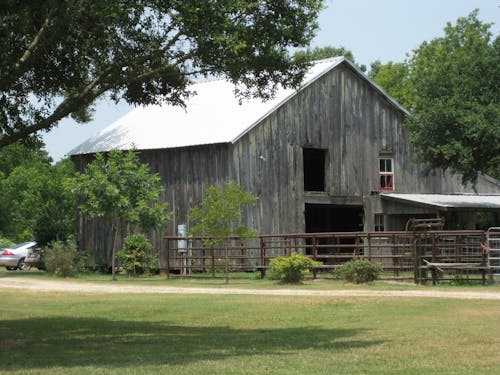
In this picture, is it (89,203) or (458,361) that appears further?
(89,203)

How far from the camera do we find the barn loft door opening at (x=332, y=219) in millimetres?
47562

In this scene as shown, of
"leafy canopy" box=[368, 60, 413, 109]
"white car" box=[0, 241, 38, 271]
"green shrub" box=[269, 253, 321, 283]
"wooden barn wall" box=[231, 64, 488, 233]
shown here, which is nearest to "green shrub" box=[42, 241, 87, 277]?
"white car" box=[0, 241, 38, 271]

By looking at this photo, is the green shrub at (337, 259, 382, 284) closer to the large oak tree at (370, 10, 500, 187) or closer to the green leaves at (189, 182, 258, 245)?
the green leaves at (189, 182, 258, 245)

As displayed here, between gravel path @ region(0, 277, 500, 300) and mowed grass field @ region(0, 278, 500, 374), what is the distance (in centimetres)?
136

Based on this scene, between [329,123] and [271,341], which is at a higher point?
[329,123]

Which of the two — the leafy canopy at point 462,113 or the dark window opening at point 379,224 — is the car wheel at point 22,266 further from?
the leafy canopy at point 462,113

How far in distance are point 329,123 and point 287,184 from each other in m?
3.67

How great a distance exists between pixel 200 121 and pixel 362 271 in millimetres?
14579

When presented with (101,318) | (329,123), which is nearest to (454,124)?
(329,123)

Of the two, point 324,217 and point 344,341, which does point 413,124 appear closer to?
point 324,217

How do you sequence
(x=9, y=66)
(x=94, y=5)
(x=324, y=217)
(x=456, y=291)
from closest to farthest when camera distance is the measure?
(x=94, y=5)
(x=9, y=66)
(x=456, y=291)
(x=324, y=217)

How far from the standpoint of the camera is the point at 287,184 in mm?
41094

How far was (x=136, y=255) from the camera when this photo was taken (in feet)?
131

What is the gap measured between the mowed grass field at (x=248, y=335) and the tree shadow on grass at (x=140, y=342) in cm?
2
